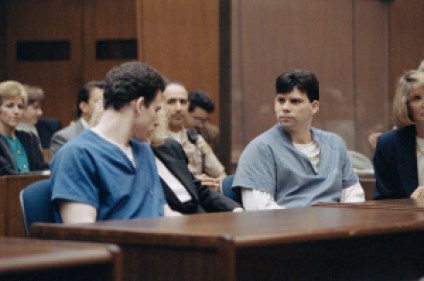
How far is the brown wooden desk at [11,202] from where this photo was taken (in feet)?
19.9

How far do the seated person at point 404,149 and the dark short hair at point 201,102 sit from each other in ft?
9.99

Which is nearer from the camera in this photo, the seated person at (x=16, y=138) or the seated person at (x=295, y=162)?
the seated person at (x=295, y=162)

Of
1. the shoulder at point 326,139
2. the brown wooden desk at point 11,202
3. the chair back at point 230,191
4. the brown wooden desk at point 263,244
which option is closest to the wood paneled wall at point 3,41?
the brown wooden desk at point 11,202

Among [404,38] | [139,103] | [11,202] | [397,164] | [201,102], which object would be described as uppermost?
[404,38]

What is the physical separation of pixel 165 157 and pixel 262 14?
2732 mm

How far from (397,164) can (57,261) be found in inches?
128

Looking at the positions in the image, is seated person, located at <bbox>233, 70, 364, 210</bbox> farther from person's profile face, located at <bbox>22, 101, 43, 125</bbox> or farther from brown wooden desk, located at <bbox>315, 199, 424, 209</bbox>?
person's profile face, located at <bbox>22, 101, 43, 125</bbox>

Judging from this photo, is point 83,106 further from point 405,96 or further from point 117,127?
point 117,127

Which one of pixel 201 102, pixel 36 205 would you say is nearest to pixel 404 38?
pixel 201 102

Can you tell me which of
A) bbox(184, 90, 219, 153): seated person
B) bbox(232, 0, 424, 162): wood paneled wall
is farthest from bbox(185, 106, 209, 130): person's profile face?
bbox(232, 0, 424, 162): wood paneled wall

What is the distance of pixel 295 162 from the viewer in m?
4.82

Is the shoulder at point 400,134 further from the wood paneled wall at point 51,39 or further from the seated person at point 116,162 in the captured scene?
the wood paneled wall at point 51,39

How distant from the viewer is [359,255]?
309cm

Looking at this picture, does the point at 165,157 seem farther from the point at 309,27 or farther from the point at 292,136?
the point at 309,27
